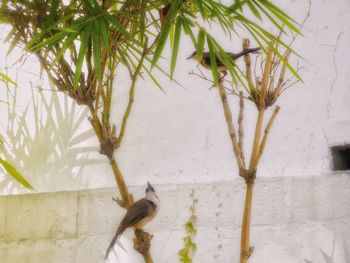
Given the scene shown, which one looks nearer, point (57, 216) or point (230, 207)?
point (230, 207)

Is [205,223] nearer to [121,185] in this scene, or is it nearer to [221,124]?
[221,124]

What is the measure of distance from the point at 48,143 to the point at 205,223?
0.89m

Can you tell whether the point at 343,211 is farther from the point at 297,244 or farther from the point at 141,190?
the point at 141,190

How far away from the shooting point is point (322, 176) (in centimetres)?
204

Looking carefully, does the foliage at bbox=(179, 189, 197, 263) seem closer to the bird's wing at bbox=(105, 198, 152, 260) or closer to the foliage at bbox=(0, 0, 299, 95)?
the bird's wing at bbox=(105, 198, 152, 260)

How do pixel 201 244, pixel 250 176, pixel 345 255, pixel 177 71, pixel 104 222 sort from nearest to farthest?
pixel 250 176, pixel 345 255, pixel 201 244, pixel 104 222, pixel 177 71

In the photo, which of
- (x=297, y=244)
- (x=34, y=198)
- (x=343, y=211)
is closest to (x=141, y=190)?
(x=34, y=198)

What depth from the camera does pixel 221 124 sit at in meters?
2.26

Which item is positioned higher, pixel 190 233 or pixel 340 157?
pixel 340 157

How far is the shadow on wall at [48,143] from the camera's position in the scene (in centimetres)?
239

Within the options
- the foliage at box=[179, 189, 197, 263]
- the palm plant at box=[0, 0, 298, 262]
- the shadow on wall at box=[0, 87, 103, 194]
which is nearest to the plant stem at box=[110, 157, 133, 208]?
the palm plant at box=[0, 0, 298, 262]

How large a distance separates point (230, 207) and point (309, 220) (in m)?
0.33

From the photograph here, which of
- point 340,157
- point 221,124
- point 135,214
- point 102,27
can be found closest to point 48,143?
point 221,124

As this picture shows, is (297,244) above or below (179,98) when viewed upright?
below
